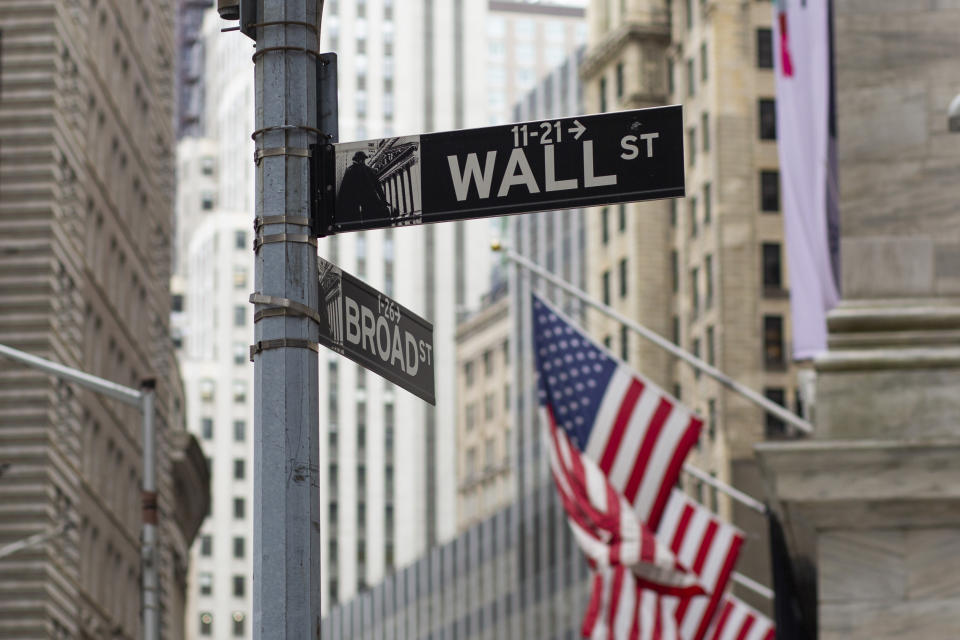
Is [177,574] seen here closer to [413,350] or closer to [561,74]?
[561,74]

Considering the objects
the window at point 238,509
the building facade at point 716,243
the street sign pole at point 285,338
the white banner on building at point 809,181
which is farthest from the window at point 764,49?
the window at point 238,509

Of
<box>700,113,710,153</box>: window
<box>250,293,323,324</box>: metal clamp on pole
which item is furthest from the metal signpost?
<box>700,113,710,153</box>: window

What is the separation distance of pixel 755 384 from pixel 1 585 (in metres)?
51.8

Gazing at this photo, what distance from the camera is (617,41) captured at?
107312 millimetres

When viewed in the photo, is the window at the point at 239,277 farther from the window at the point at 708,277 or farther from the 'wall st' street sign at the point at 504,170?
the 'wall st' street sign at the point at 504,170

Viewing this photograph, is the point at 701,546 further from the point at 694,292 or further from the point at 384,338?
the point at 694,292

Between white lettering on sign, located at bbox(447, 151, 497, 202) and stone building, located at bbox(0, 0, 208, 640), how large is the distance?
39.4m

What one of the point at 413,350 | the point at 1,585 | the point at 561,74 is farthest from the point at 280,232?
the point at 561,74

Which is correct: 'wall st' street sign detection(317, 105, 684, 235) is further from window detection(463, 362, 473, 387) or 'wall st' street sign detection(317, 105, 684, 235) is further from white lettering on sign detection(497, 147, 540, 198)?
window detection(463, 362, 473, 387)

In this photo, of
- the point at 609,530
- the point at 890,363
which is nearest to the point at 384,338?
the point at 890,363

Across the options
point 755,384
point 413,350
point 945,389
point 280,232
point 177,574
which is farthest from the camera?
point 755,384

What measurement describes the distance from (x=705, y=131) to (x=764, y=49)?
4759 millimetres

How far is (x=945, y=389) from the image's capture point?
687 inches

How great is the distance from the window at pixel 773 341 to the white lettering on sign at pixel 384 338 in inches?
3374
